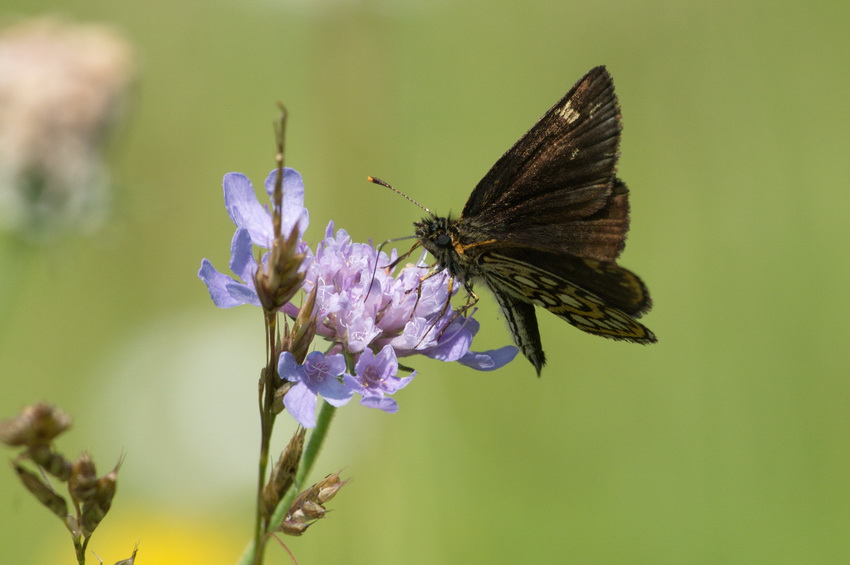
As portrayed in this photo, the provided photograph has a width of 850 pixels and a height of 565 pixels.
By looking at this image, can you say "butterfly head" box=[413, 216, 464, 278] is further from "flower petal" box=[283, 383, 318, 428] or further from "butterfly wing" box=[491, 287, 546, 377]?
"flower petal" box=[283, 383, 318, 428]

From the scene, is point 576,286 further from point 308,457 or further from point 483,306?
point 483,306

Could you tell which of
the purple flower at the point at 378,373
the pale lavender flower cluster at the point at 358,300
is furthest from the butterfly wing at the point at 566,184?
the purple flower at the point at 378,373

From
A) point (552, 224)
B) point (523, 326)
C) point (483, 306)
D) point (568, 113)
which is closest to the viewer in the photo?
point (523, 326)

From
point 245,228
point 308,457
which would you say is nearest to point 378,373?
point 308,457

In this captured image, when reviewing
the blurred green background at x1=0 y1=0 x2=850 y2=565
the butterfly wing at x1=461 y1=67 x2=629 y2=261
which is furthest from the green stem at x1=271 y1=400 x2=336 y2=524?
the blurred green background at x1=0 y1=0 x2=850 y2=565

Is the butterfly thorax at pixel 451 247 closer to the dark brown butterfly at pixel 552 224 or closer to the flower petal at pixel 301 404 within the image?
the dark brown butterfly at pixel 552 224

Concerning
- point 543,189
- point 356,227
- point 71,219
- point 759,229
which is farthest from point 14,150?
point 759,229
